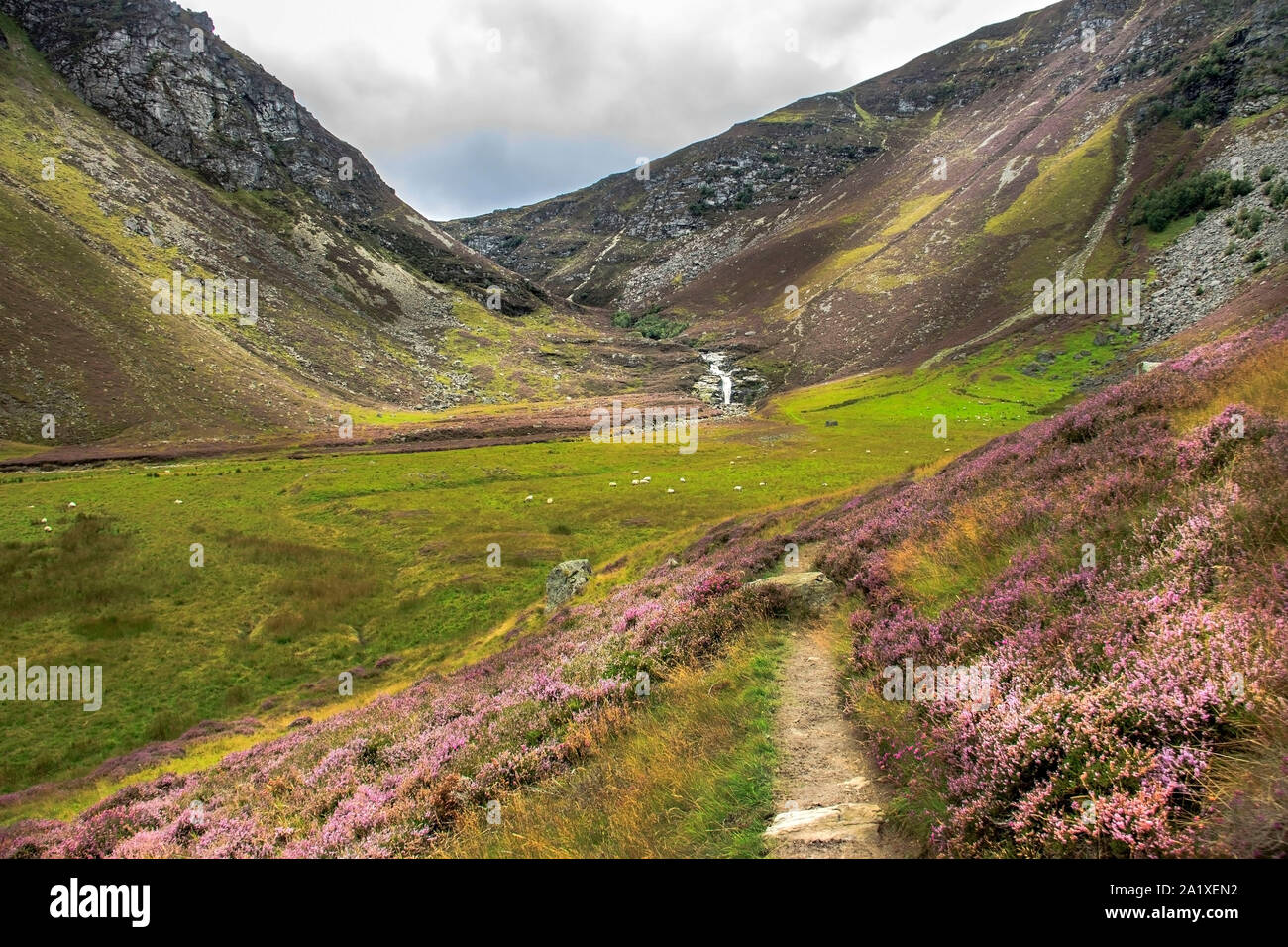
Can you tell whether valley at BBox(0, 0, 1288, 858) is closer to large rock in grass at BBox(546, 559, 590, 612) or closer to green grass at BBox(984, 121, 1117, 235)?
large rock in grass at BBox(546, 559, 590, 612)

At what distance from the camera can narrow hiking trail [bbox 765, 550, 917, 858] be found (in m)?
5.17

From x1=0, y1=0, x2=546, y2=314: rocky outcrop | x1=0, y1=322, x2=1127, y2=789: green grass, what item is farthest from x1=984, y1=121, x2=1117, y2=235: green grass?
x1=0, y1=0, x2=546, y2=314: rocky outcrop

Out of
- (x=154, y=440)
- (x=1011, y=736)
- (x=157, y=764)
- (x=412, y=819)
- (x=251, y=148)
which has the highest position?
(x=251, y=148)

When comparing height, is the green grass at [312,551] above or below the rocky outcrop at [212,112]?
below

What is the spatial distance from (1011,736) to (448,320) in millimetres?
151369

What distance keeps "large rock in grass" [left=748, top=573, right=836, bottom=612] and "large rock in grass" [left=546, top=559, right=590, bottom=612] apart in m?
13.4

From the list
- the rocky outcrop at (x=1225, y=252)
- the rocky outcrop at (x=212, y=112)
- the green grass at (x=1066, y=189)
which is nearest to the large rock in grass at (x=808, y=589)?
the rocky outcrop at (x=1225, y=252)

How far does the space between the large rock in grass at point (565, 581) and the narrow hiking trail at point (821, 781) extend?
16.0 meters

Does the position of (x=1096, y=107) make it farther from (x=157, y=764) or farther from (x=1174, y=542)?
(x=157, y=764)

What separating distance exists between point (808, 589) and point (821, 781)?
19.0 ft

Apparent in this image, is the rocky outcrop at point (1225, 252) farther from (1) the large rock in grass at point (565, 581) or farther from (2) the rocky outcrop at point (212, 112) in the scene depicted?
(2) the rocky outcrop at point (212, 112)

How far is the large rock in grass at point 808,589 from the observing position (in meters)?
11.7
